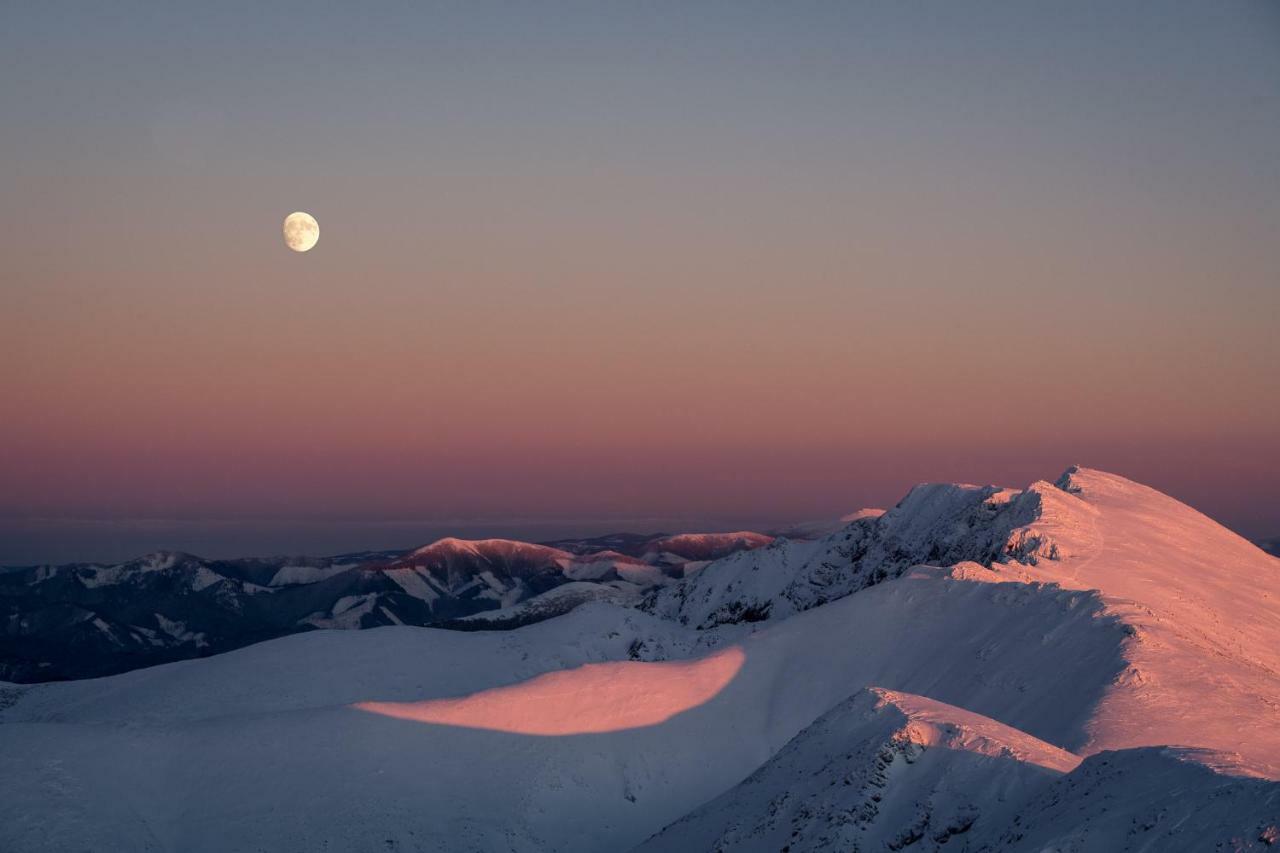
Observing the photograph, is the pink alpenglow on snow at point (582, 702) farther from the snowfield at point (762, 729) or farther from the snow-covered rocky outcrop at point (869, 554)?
the snow-covered rocky outcrop at point (869, 554)

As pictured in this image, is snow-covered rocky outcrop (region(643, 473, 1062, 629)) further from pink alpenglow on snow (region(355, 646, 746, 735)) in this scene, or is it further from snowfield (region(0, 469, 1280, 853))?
pink alpenglow on snow (region(355, 646, 746, 735))

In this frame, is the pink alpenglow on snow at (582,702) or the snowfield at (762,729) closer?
the snowfield at (762,729)

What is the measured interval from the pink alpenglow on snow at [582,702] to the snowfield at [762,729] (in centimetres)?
16

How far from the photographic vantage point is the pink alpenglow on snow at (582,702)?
55.8 meters

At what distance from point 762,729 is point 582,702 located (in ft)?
33.0

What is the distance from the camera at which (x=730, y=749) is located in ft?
189

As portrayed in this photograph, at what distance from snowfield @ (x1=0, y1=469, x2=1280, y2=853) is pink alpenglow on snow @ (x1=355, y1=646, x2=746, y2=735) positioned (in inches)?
6.4

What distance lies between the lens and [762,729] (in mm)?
59812

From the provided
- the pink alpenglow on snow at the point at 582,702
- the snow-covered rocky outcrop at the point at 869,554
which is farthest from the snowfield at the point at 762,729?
the snow-covered rocky outcrop at the point at 869,554

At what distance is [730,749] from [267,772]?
2310 centimetres

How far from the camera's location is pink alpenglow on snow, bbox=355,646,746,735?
55.8 m

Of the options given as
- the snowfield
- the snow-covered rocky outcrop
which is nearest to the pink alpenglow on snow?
the snowfield

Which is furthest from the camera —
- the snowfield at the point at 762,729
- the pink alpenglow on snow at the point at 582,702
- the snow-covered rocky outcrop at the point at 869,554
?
the snow-covered rocky outcrop at the point at 869,554

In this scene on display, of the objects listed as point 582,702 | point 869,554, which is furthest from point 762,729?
point 869,554
